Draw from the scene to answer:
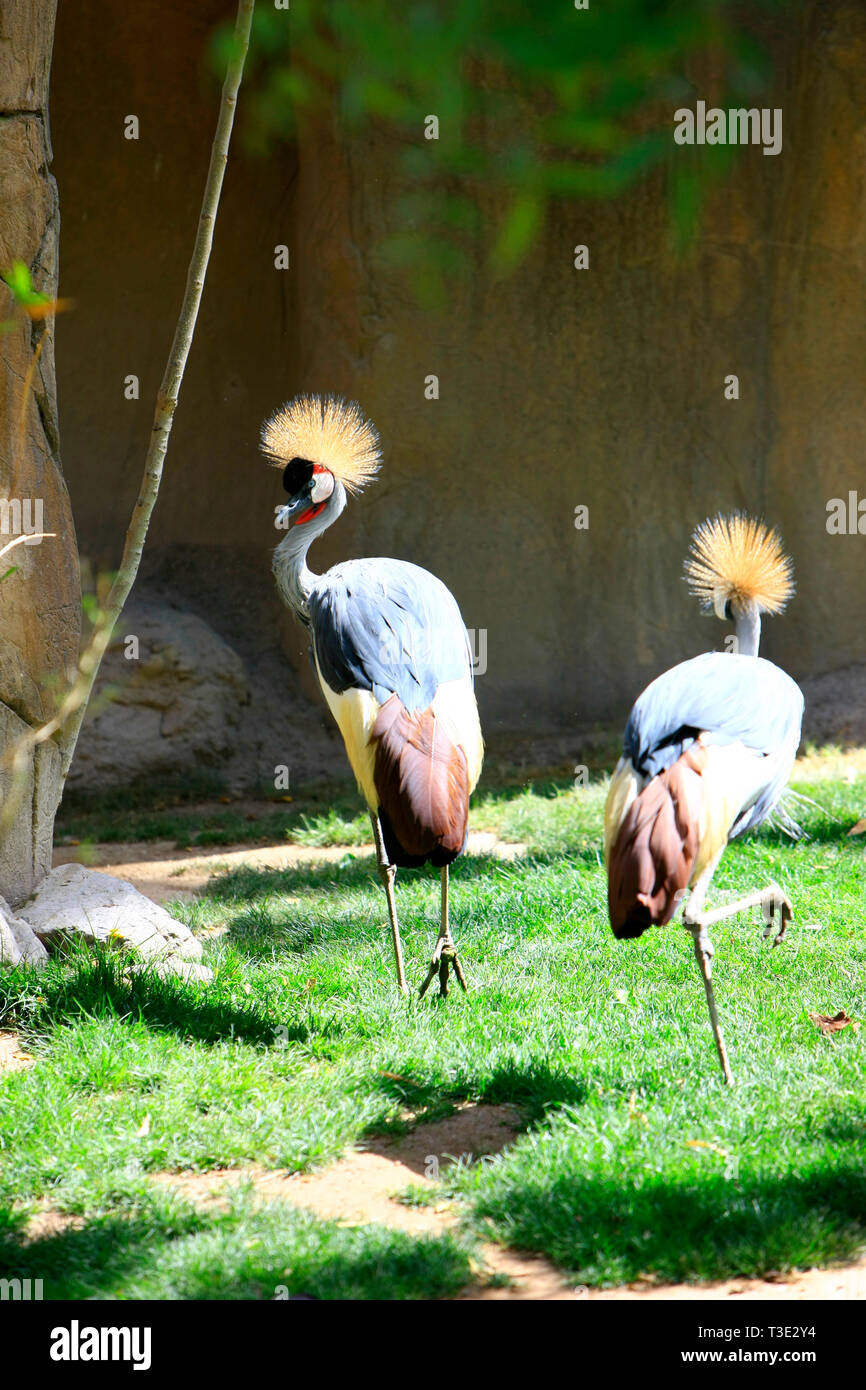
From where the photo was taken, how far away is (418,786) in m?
4.25

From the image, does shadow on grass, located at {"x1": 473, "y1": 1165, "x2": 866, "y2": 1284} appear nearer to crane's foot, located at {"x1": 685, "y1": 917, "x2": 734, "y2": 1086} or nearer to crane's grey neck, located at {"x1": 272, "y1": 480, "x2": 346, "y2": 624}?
crane's foot, located at {"x1": 685, "y1": 917, "x2": 734, "y2": 1086}

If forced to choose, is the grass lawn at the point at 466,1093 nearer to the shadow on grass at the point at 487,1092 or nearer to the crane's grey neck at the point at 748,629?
the shadow on grass at the point at 487,1092

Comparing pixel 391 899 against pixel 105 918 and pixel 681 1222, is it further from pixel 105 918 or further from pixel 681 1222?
pixel 681 1222

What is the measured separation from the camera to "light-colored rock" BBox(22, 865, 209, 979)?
505 cm

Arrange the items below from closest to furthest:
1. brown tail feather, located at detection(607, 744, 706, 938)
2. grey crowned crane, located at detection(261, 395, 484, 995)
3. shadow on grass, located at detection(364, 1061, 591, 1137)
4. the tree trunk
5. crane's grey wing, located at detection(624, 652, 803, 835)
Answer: brown tail feather, located at detection(607, 744, 706, 938)
shadow on grass, located at detection(364, 1061, 591, 1137)
crane's grey wing, located at detection(624, 652, 803, 835)
grey crowned crane, located at detection(261, 395, 484, 995)
the tree trunk

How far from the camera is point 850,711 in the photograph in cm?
938

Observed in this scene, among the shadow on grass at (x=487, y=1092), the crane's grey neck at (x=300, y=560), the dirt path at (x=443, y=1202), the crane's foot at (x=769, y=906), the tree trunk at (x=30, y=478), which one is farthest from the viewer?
the crane's grey neck at (x=300, y=560)

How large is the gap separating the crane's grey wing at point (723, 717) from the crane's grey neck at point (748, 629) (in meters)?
0.57

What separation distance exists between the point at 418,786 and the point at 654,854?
38.0 inches

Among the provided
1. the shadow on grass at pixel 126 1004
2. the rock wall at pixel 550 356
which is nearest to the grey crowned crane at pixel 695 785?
the shadow on grass at pixel 126 1004

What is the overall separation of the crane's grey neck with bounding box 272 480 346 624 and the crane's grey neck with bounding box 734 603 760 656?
1.73 m

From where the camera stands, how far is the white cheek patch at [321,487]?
18.6 feet

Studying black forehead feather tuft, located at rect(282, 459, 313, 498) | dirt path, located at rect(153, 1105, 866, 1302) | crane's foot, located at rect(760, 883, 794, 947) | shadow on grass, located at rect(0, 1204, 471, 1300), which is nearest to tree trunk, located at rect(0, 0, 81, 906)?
black forehead feather tuft, located at rect(282, 459, 313, 498)

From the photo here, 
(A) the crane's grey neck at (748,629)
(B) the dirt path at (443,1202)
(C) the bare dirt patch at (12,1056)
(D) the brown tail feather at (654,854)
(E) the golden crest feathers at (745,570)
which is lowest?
(B) the dirt path at (443,1202)
